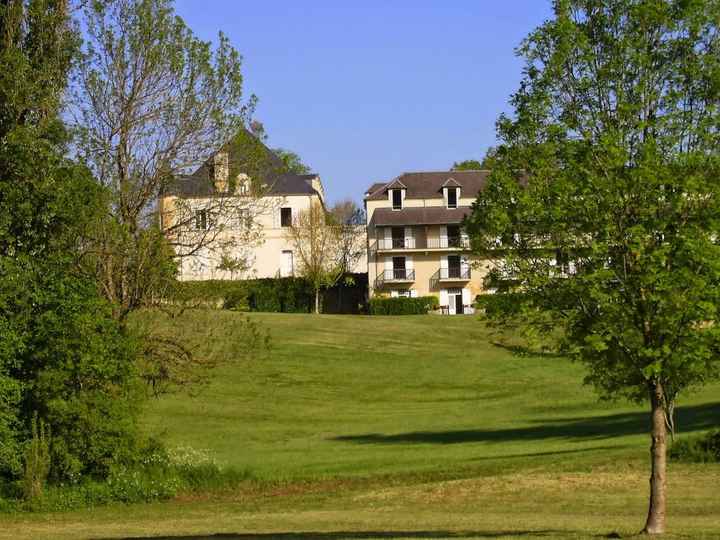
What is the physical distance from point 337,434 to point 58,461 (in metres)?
15.1

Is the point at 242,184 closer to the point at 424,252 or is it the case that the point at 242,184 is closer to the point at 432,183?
the point at 424,252

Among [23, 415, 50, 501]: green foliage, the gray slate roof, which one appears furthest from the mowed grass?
the gray slate roof

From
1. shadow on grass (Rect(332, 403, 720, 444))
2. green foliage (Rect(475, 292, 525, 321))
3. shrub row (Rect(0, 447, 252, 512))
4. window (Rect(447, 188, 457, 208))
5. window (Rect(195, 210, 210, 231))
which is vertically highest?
window (Rect(447, 188, 457, 208))

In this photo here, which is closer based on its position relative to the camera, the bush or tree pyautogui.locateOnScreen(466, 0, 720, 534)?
tree pyautogui.locateOnScreen(466, 0, 720, 534)

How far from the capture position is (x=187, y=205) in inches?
1035

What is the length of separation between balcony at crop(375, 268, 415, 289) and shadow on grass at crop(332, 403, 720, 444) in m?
43.0

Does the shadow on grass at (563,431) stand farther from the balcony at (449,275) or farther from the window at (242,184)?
the balcony at (449,275)

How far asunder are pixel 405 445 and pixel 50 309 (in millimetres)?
13964

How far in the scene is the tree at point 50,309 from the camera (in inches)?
933

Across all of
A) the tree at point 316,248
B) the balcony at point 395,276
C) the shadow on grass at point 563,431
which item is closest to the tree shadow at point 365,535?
the shadow on grass at point 563,431

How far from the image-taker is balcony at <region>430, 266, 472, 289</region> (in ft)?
270

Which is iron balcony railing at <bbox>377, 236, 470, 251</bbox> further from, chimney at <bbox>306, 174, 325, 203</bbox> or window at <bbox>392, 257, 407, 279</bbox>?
chimney at <bbox>306, 174, 325, 203</bbox>

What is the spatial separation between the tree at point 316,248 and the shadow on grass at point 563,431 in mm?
38929

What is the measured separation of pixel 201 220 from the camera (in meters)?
26.4
